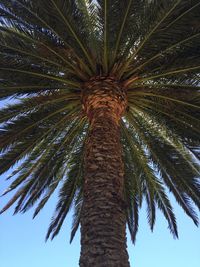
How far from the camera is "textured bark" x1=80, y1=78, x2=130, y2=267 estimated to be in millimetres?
6422

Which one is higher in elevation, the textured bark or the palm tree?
the palm tree

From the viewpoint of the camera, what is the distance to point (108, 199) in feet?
23.9

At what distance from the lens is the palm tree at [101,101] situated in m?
8.02

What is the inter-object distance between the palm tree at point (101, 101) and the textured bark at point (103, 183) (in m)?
0.02

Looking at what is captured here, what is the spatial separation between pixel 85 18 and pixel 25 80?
185 centimetres

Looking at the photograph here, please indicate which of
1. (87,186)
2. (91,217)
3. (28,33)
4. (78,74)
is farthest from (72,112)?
(91,217)

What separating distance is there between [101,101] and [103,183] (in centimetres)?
216

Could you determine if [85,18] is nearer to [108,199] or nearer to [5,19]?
[5,19]

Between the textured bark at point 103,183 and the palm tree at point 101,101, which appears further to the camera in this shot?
the palm tree at point 101,101

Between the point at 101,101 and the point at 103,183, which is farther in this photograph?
the point at 101,101

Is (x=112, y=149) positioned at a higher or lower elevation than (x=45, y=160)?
lower

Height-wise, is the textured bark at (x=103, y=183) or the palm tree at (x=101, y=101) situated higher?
the palm tree at (x=101, y=101)

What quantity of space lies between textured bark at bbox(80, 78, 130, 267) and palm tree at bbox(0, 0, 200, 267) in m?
0.02

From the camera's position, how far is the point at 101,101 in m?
9.20
